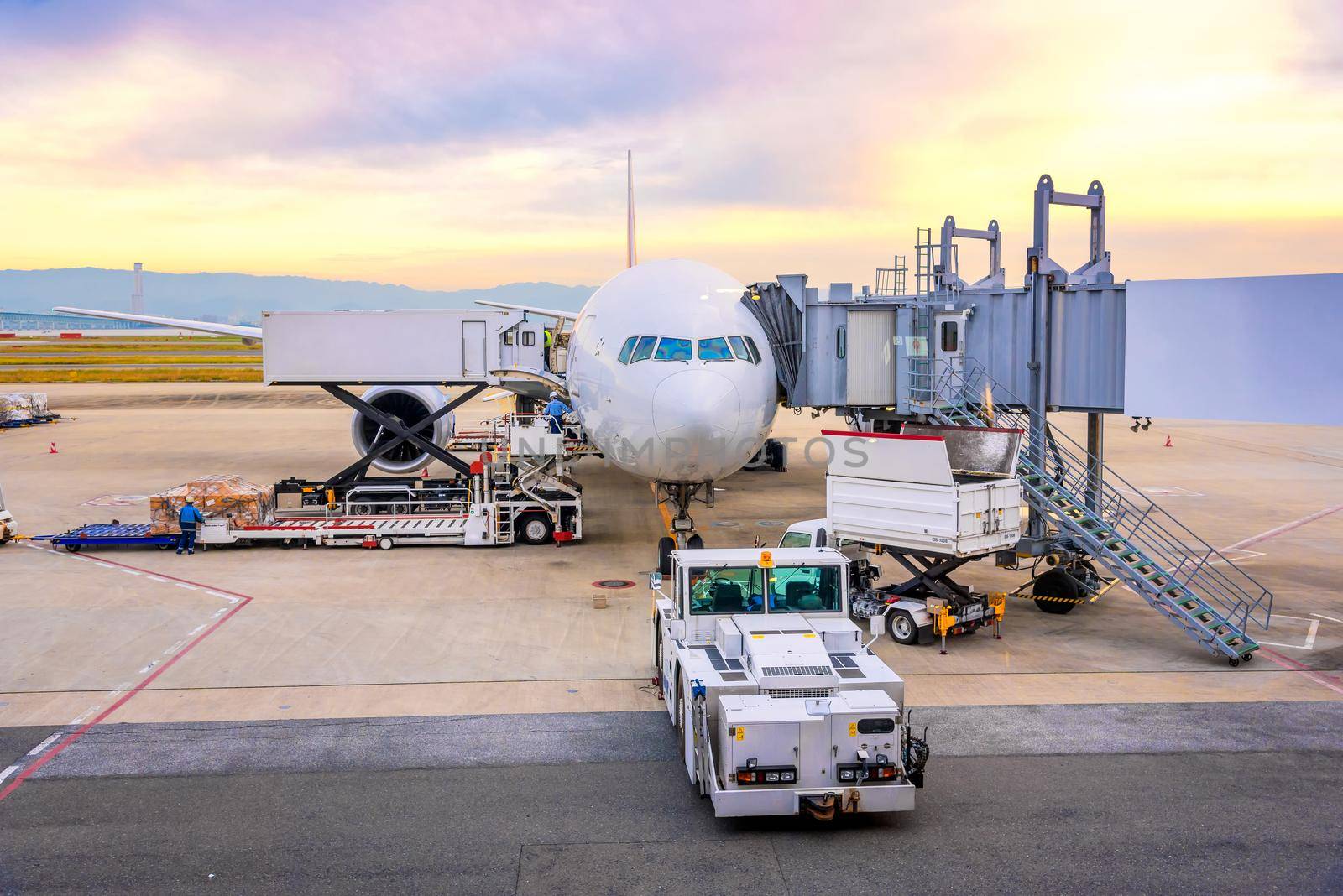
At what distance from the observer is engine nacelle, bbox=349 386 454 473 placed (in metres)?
30.5

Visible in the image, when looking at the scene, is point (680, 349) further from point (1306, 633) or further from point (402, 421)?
point (402, 421)

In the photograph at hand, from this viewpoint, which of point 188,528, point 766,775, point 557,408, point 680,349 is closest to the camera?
point 766,775

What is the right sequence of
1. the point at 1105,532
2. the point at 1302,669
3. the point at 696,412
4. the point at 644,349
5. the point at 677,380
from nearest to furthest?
the point at 1302,669, the point at 1105,532, the point at 696,412, the point at 677,380, the point at 644,349

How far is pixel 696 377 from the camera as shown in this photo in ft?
58.0

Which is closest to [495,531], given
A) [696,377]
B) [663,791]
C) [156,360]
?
[696,377]

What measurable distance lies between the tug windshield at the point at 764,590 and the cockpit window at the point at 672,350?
20.7 ft

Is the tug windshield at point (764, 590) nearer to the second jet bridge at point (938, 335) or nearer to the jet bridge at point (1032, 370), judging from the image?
the jet bridge at point (1032, 370)


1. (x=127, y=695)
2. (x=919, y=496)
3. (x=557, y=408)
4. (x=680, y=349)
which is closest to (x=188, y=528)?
(x=127, y=695)

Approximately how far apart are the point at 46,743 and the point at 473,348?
17.0 m

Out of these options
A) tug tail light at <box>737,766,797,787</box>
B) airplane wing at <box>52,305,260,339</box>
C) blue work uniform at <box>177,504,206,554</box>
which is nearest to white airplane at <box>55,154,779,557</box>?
tug tail light at <box>737,766,797,787</box>

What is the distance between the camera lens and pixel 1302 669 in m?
15.1

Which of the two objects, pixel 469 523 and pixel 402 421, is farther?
pixel 402 421

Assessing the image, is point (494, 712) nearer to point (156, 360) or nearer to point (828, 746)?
point (828, 746)

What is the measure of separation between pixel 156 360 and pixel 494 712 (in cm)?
12467
